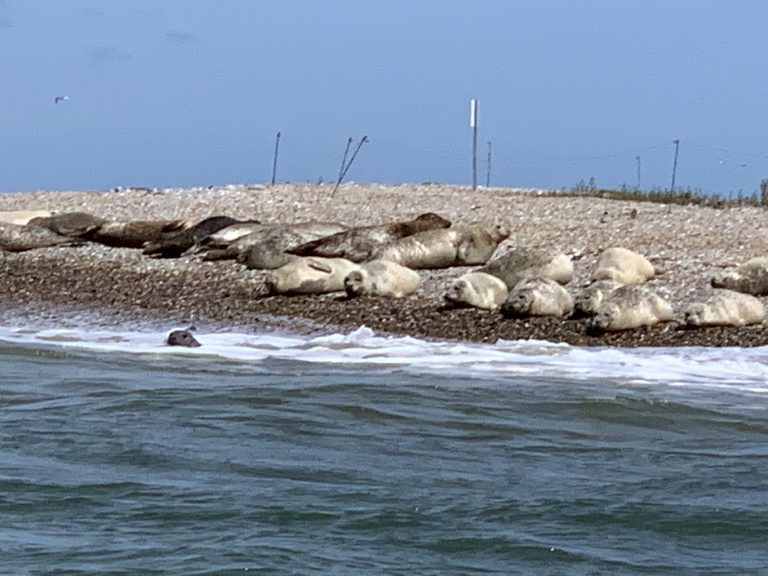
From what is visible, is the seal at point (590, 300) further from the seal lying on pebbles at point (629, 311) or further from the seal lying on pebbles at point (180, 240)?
the seal lying on pebbles at point (180, 240)

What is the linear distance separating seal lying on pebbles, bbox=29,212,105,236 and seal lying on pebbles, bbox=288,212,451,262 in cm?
336

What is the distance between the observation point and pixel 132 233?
17.4 m

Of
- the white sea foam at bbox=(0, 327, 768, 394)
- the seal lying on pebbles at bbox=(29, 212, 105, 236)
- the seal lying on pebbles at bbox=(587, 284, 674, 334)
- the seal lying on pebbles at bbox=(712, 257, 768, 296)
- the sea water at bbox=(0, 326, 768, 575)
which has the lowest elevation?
the sea water at bbox=(0, 326, 768, 575)

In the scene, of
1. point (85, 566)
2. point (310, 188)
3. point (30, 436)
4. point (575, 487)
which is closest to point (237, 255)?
point (310, 188)

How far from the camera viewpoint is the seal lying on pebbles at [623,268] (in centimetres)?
1395

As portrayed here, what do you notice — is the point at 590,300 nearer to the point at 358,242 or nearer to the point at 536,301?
the point at 536,301

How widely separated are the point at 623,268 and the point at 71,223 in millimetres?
7478

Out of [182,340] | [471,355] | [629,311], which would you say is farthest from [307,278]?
[629,311]

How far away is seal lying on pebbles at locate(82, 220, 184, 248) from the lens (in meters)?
17.3

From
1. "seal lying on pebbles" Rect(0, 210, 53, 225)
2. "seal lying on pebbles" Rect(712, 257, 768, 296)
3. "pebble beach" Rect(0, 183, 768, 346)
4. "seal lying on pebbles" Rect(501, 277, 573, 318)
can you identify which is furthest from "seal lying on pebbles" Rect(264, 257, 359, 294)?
"seal lying on pebbles" Rect(0, 210, 53, 225)

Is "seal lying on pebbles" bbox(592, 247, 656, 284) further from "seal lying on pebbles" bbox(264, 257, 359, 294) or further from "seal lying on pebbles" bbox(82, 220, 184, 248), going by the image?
"seal lying on pebbles" bbox(82, 220, 184, 248)

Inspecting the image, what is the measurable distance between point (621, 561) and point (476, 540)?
61cm

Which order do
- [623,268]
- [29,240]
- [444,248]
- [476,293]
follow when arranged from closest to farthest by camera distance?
[476,293] → [623,268] → [444,248] → [29,240]

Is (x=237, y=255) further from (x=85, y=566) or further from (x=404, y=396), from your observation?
(x=85, y=566)
